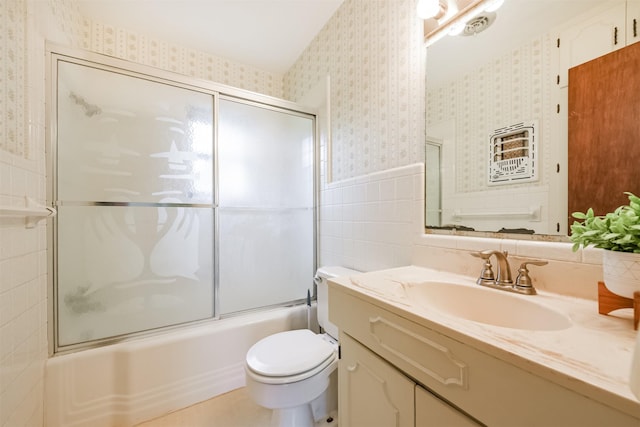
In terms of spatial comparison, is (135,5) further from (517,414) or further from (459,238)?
(517,414)

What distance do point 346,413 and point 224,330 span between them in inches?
37.5

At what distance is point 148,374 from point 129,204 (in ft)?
3.01

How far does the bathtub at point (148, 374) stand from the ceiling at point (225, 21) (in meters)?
2.03

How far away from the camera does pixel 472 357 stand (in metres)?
0.49

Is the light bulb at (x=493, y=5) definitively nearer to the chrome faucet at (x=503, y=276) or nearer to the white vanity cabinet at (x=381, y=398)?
the chrome faucet at (x=503, y=276)

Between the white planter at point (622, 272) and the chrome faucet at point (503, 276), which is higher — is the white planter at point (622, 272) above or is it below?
above

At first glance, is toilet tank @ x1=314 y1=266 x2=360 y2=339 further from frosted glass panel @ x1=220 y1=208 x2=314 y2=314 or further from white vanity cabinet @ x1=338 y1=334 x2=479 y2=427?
white vanity cabinet @ x1=338 y1=334 x2=479 y2=427

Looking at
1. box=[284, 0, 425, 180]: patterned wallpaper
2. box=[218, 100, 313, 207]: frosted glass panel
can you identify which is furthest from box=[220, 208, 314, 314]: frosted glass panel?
box=[284, 0, 425, 180]: patterned wallpaper

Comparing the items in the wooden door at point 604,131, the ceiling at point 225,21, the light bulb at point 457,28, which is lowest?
the wooden door at point 604,131

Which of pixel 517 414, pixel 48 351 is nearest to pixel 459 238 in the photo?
pixel 517 414

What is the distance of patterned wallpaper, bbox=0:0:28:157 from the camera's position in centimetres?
91

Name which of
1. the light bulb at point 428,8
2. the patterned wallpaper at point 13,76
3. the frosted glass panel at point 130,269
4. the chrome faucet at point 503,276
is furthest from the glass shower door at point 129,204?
the chrome faucet at point 503,276

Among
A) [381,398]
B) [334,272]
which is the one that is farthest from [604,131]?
[334,272]

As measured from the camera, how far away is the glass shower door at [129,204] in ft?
4.17
